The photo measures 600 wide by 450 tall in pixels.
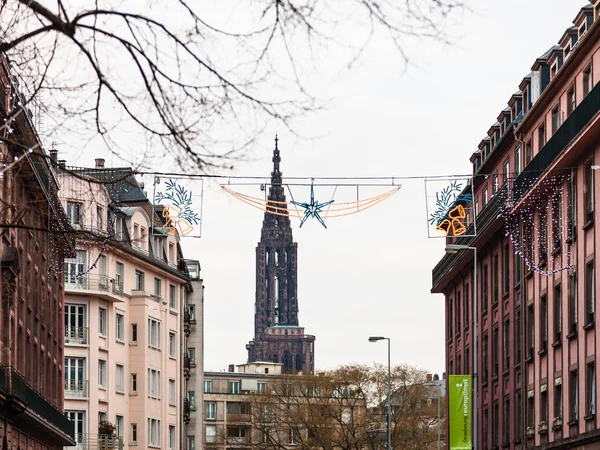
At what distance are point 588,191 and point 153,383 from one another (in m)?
50.6

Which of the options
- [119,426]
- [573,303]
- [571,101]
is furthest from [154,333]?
[571,101]

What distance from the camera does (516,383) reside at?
5597cm

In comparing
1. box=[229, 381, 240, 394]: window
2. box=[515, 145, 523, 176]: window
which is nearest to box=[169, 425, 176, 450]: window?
box=[515, 145, 523, 176]: window

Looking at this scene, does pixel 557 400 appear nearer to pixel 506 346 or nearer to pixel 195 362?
pixel 506 346

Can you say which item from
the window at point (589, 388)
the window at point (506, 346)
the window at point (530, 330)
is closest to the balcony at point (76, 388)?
the window at point (506, 346)

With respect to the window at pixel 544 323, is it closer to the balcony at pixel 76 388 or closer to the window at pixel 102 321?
the balcony at pixel 76 388

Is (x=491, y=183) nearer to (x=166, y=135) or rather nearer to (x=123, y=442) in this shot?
(x=123, y=442)

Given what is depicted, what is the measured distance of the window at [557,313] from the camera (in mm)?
47031

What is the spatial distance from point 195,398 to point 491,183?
46778 millimetres

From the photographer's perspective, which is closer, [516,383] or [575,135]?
[575,135]

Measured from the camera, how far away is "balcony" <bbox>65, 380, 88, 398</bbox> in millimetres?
80062

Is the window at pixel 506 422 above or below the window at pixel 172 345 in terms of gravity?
below

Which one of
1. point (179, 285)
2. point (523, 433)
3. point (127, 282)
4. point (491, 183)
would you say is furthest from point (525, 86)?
point (179, 285)

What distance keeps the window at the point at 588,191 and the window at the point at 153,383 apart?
49120 mm
